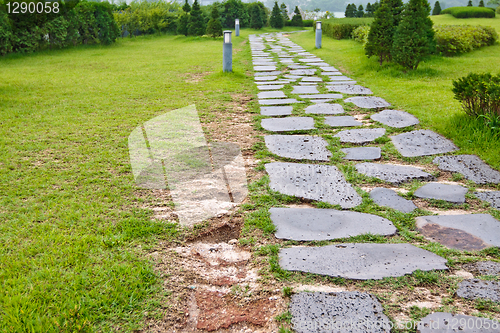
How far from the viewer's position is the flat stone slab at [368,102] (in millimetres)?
4977

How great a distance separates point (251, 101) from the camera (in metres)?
5.45

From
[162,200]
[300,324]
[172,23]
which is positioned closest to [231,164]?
[162,200]

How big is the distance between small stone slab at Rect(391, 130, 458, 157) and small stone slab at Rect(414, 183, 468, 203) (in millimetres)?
669

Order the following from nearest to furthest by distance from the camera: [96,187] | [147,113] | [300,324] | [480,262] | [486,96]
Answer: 1. [300,324]
2. [480,262]
3. [96,187]
4. [486,96]
5. [147,113]

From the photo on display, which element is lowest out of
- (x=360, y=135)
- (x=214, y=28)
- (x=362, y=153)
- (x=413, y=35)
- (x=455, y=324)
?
(x=455, y=324)

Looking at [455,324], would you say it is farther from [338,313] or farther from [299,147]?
[299,147]

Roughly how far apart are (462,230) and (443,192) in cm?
52

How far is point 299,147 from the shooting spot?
3572 millimetres

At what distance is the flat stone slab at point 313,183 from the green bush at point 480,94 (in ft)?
6.07

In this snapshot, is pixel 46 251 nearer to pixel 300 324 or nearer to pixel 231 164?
pixel 300 324

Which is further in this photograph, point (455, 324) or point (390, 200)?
point (390, 200)

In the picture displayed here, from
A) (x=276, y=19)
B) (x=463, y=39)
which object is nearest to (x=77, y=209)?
(x=463, y=39)

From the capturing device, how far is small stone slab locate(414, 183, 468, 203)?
2575 mm

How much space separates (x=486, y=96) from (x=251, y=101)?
116 inches
